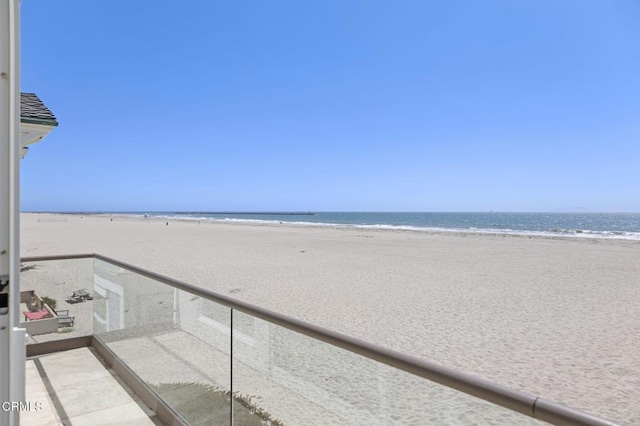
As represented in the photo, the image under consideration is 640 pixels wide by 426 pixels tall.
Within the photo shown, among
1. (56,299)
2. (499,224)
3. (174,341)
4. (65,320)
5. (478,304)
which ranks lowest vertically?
(478,304)

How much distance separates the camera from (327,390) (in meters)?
1.99

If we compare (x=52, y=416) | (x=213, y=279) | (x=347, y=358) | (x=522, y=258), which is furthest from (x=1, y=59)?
(x=522, y=258)

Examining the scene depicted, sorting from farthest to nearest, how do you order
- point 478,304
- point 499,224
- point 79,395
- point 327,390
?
point 499,224 → point 478,304 → point 79,395 → point 327,390

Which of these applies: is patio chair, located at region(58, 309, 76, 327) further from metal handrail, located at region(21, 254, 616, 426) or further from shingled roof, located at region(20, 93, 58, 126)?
metal handrail, located at region(21, 254, 616, 426)

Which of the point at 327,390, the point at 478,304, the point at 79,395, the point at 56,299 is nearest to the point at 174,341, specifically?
the point at 79,395

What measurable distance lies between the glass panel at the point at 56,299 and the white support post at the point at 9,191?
155 inches

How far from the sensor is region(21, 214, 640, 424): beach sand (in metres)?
5.59

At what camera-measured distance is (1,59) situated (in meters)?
0.97

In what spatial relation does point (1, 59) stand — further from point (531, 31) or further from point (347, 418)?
point (531, 31)

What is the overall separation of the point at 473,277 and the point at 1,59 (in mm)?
13462

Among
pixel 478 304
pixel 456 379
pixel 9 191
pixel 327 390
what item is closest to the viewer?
pixel 9 191

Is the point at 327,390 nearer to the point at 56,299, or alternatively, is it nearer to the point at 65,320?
the point at 65,320

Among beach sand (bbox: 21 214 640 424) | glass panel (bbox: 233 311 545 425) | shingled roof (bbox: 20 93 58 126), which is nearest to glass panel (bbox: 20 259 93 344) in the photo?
shingled roof (bbox: 20 93 58 126)

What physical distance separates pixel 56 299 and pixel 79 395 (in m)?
3.11
